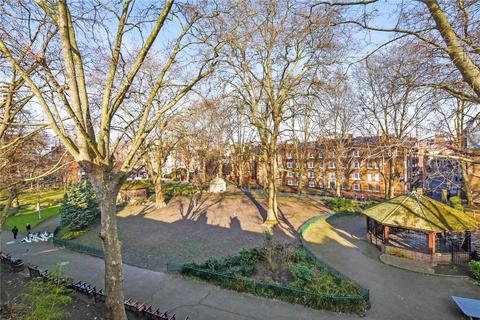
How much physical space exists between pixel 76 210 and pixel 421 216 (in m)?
26.1

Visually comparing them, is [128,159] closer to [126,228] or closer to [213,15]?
[213,15]

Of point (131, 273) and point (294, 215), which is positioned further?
point (294, 215)

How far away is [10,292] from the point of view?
11586 mm

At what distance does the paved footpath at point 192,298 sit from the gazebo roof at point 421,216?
8.53 metres

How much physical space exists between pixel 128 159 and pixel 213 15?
5.10 metres

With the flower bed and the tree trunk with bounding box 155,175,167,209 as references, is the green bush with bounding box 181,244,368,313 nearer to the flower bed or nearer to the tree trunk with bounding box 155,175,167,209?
the flower bed

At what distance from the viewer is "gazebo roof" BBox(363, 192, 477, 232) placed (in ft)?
47.3

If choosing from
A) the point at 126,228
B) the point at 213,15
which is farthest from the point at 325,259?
the point at 126,228

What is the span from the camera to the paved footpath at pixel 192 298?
30.2 feet

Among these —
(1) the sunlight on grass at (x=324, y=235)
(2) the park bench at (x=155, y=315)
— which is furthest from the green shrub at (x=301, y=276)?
(1) the sunlight on grass at (x=324, y=235)

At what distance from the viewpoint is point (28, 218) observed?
1222 inches

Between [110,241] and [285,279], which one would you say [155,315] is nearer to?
[110,241]

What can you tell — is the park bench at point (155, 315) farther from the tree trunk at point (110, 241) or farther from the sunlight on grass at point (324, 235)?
the sunlight on grass at point (324, 235)

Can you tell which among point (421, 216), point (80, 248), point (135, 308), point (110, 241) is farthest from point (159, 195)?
point (421, 216)
